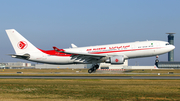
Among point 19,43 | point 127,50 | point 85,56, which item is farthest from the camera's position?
point 19,43

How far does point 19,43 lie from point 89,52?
1540 cm

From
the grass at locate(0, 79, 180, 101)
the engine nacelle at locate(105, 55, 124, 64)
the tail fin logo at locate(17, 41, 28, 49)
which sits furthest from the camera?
the tail fin logo at locate(17, 41, 28, 49)

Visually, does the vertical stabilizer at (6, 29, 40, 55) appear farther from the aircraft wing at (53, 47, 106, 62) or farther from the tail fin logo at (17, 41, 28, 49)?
the aircraft wing at (53, 47, 106, 62)

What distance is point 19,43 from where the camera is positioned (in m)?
50.9

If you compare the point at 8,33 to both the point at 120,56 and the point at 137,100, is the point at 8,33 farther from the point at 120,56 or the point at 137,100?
the point at 137,100

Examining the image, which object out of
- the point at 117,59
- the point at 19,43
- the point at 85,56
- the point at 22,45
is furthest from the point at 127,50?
the point at 19,43

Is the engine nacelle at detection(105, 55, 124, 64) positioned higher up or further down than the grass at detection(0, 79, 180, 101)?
higher up

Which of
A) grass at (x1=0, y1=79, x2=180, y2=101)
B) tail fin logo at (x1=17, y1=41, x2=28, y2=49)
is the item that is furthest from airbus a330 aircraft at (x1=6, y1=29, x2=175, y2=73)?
grass at (x1=0, y1=79, x2=180, y2=101)

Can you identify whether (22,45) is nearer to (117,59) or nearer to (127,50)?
(117,59)

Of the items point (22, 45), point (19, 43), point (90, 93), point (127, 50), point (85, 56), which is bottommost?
point (90, 93)

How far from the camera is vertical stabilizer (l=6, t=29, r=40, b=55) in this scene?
166 ft

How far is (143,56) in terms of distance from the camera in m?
47.2

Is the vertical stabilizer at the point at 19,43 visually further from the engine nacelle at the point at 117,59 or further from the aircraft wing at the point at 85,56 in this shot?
the engine nacelle at the point at 117,59

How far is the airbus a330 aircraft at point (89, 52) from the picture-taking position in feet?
152
